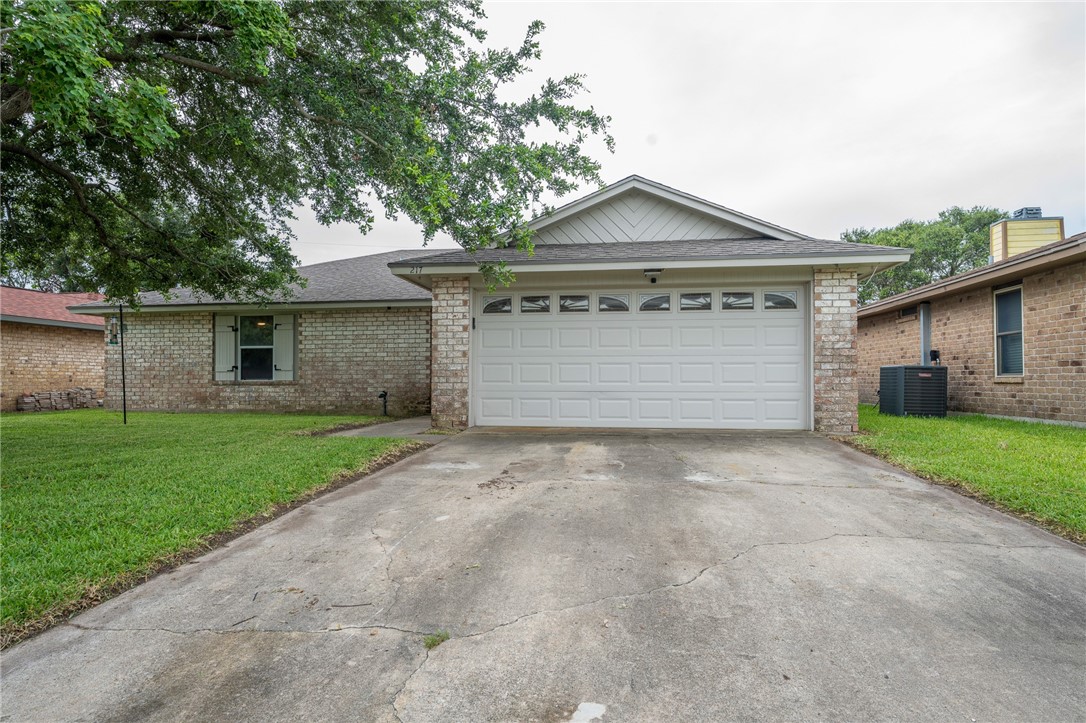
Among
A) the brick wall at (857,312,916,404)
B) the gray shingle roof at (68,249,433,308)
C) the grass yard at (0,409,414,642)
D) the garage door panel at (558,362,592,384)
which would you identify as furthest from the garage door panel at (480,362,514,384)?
the brick wall at (857,312,916,404)

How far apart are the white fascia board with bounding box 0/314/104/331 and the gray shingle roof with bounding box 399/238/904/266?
44.3 feet

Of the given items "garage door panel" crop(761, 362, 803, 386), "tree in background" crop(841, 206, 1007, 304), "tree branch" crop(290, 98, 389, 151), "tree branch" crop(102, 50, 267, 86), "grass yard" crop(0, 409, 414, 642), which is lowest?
"grass yard" crop(0, 409, 414, 642)

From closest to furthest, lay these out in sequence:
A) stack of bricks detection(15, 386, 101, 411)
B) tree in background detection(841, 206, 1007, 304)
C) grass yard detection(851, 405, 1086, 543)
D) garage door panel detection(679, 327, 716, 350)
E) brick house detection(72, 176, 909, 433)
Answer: grass yard detection(851, 405, 1086, 543), brick house detection(72, 176, 909, 433), garage door panel detection(679, 327, 716, 350), stack of bricks detection(15, 386, 101, 411), tree in background detection(841, 206, 1007, 304)

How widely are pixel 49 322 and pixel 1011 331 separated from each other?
24.3 meters

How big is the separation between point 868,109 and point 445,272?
14.3 m

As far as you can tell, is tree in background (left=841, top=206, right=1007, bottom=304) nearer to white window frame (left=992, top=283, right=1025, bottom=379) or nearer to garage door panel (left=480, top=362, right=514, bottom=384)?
white window frame (left=992, top=283, right=1025, bottom=379)

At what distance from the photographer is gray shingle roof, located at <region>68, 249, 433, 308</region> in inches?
454

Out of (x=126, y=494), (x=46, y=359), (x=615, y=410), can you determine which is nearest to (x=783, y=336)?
(x=615, y=410)

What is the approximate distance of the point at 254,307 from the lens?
12070 millimetres

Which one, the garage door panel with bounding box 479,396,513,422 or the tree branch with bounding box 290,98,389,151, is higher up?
the tree branch with bounding box 290,98,389,151

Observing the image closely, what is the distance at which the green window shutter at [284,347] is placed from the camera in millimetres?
12094

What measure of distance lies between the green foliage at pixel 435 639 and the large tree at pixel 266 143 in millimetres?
4942

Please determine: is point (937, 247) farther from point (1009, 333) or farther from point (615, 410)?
point (615, 410)

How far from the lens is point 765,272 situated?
7949 millimetres
